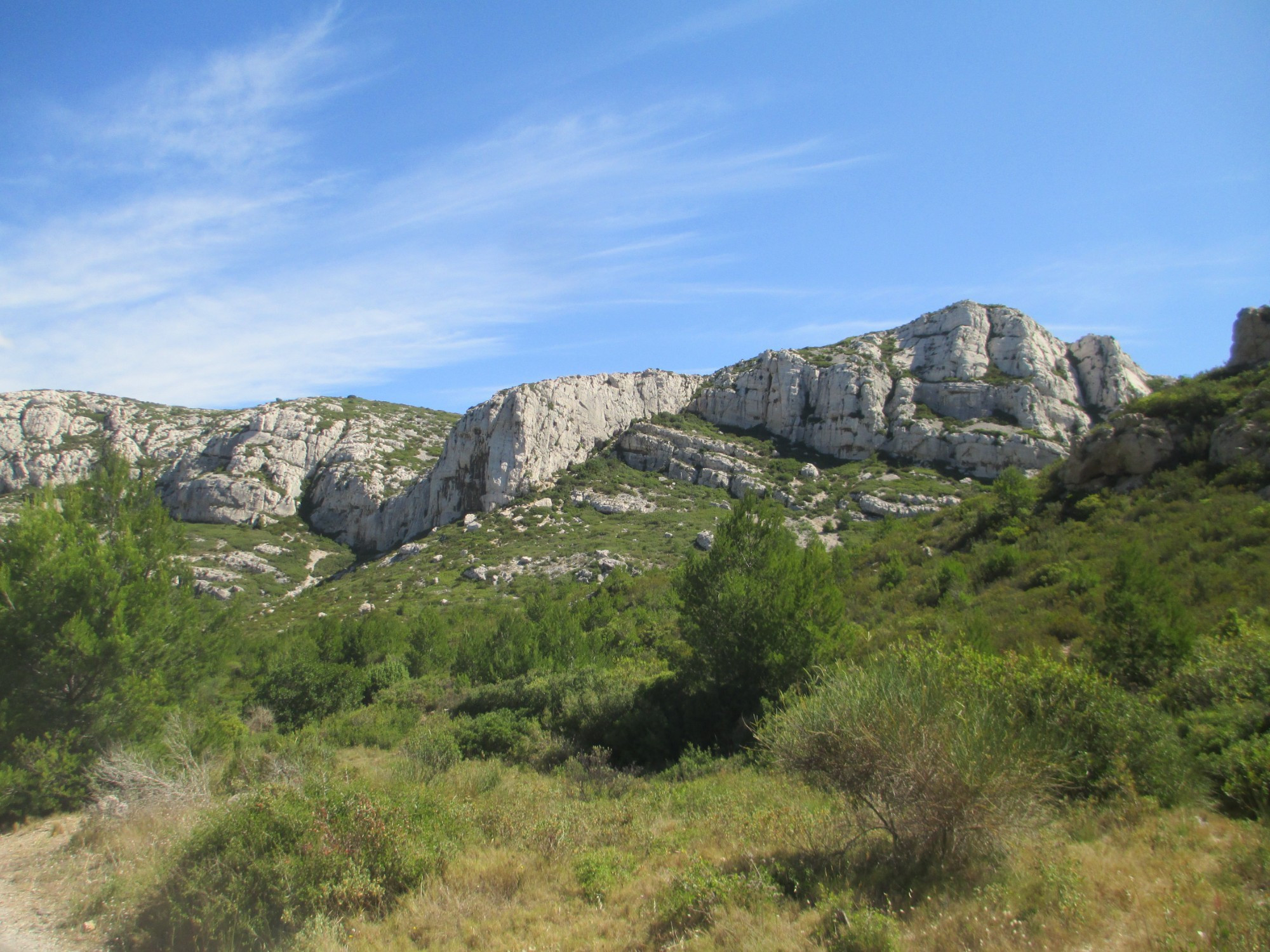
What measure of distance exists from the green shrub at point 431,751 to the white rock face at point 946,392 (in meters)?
56.9

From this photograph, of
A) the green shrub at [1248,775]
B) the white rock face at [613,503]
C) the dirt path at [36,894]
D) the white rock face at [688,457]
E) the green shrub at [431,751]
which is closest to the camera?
the dirt path at [36,894]

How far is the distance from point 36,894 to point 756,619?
43.8ft

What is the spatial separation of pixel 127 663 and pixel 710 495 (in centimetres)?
5221

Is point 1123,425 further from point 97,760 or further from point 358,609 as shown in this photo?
point 358,609

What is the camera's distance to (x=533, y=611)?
3153 cm

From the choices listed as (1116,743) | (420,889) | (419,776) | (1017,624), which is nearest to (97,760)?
(419,776)

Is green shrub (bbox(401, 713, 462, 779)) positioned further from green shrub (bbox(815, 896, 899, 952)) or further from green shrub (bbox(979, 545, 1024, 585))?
green shrub (bbox(979, 545, 1024, 585))

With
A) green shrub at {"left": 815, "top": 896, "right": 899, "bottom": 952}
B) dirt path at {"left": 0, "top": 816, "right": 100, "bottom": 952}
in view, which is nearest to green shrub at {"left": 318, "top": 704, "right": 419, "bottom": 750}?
dirt path at {"left": 0, "top": 816, "right": 100, "bottom": 952}

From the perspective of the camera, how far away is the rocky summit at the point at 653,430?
62.1 m

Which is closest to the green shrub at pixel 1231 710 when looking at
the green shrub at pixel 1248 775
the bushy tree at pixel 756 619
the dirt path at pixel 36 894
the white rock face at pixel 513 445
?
the green shrub at pixel 1248 775

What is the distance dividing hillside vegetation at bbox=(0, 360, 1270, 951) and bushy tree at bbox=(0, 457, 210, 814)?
54 millimetres

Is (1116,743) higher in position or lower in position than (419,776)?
higher

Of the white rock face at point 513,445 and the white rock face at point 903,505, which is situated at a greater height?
the white rock face at point 513,445

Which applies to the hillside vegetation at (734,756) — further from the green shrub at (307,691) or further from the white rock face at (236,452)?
the white rock face at (236,452)
